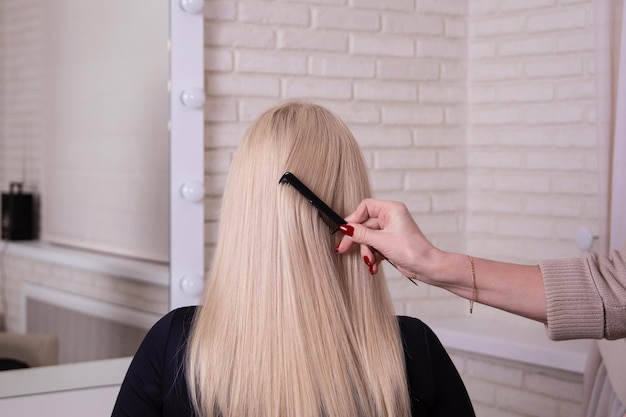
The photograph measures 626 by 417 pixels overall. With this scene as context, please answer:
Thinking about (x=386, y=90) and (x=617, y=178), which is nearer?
(x=617, y=178)

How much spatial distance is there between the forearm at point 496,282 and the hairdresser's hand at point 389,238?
0.05ft

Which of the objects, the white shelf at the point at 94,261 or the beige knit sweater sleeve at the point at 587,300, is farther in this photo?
the white shelf at the point at 94,261

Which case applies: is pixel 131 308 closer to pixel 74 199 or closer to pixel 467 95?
pixel 74 199

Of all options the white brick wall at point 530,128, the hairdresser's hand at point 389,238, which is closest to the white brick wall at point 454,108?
the white brick wall at point 530,128

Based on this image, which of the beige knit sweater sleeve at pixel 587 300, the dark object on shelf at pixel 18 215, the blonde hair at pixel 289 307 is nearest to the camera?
the blonde hair at pixel 289 307

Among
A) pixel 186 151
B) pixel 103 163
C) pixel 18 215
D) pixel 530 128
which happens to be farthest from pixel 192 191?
pixel 530 128

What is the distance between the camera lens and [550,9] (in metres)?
2.88

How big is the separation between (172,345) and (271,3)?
1.57 meters

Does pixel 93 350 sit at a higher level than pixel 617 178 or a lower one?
lower

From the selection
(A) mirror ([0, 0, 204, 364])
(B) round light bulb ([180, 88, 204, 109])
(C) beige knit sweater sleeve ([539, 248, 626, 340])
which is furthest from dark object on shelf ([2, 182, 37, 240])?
(C) beige knit sweater sleeve ([539, 248, 626, 340])

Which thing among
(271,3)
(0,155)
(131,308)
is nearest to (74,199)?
(0,155)

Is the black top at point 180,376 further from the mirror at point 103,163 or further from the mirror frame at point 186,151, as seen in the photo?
the mirror frame at point 186,151

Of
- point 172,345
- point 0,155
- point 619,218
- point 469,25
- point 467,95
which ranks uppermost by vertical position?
point 469,25

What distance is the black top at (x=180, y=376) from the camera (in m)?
1.42
